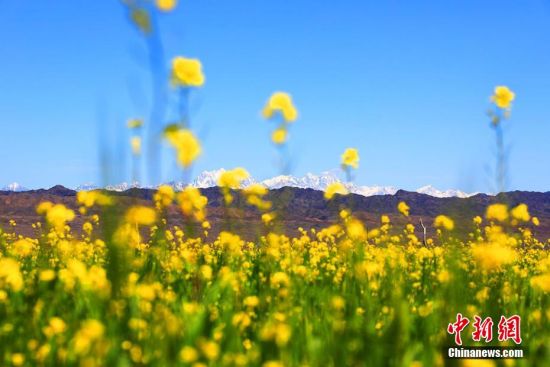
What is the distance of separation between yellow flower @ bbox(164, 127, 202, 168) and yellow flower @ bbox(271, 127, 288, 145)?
1.15 metres

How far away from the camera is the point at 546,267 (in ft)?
23.1

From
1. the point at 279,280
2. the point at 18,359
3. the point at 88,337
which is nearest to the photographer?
the point at 88,337

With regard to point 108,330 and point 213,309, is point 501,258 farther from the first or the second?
point 108,330

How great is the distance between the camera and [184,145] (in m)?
2.90

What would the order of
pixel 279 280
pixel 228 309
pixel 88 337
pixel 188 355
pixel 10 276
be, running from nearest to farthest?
1. pixel 188 355
2. pixel 88 337
3. pixel 228 309
4. pixel 10 276
5. pixel 279 280

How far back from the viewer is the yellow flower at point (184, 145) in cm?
289

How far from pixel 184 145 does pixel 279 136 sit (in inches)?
49.0

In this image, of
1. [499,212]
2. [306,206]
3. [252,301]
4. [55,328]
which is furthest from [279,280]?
[306,206]

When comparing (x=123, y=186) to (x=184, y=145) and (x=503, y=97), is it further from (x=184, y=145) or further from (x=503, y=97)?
(x=503, y=97)

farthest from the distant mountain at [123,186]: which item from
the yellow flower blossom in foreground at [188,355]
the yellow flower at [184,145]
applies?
the yellow flower blossom in foreground at [188,355]

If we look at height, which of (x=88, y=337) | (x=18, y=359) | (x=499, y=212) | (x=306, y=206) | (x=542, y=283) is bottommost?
(x=18, y=359)

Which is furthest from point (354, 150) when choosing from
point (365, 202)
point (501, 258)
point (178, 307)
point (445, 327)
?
point (365, 202)

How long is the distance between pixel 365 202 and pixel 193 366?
152 ft

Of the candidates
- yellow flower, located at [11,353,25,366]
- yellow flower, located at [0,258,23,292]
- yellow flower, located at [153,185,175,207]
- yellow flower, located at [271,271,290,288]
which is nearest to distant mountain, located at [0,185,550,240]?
yellow flower, located at [153,185,175,207]
